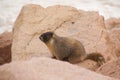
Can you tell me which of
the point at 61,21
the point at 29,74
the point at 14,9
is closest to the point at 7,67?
the point at 29,74

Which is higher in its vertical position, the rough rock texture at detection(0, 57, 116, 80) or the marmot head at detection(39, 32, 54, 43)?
the rough rock texture at detection(0, 57, 116, 80)

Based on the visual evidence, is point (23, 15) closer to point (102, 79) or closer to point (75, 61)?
point (75, 61)

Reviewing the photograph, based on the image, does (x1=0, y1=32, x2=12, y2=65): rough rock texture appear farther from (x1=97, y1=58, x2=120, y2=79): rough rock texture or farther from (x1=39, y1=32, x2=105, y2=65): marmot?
(x1=97, y1=58, x2=120, y2=79): rough rock texture

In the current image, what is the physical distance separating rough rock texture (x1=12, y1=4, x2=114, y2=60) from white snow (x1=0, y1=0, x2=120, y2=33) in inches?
140

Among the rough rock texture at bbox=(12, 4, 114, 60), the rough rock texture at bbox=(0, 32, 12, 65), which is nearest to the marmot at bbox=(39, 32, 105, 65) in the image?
the rough rock texture at bbox=(12, 4, 114, 60)

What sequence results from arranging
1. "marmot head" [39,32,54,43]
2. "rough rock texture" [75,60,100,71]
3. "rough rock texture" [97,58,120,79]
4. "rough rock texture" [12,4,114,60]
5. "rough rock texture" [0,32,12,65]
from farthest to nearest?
"rough rock texture" [0,32,12,65] < "rough rock texture" [12,4,114,60] < "marmot head" [39,32,54,43] < "rough rock texture" [75,60,100,71] < "rough rock texture" [97,58,120,79]

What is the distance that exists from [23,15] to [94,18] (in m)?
1.29

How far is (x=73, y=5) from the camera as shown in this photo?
487 inches

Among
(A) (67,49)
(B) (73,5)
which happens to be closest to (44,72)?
(A) (67,49)

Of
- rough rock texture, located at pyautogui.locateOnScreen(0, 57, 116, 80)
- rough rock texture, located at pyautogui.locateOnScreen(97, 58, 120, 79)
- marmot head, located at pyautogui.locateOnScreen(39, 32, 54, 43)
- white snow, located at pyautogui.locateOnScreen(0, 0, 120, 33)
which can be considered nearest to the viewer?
rough rock texture, located at pyautogui.locateOnScreen(0, 57, 116, 80)

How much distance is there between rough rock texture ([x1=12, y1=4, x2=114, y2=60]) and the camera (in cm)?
607

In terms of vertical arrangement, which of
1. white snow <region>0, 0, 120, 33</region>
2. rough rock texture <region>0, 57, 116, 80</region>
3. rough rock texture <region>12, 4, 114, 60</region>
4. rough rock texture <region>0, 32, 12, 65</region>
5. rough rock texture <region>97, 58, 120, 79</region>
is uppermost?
rough rock texture <region>0, 57, 116, 80</region>

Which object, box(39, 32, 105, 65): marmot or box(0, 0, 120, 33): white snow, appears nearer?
box(39, 32, 105, 65): marmot

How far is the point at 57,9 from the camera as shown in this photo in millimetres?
7180
